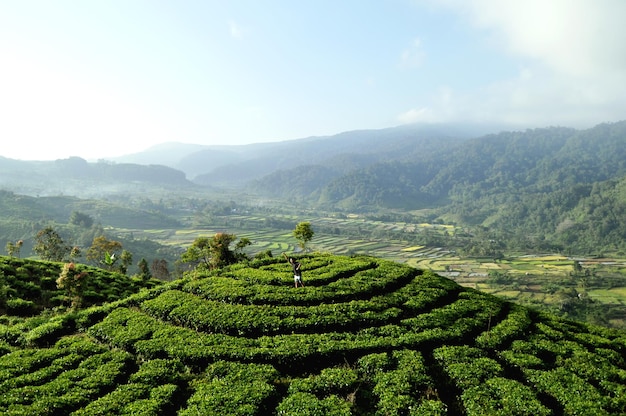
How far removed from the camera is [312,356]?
850 inches

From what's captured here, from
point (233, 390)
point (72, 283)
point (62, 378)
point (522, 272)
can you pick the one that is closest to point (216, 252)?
point (72, 283)

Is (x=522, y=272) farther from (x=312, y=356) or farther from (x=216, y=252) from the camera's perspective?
(x=312, y=356)

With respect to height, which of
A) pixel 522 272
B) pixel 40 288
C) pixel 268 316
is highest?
pixel 268 316

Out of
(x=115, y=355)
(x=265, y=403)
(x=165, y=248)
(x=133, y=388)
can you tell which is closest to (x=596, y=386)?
(x=265, y=403)

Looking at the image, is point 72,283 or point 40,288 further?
point 40,288

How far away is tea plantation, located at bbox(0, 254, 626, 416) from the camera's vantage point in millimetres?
17828

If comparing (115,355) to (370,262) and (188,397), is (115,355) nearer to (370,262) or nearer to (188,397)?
(188,397)

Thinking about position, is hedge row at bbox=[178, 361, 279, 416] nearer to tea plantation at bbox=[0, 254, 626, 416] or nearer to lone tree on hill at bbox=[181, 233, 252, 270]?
tea plantation at bbox=[0, 254, 626, 416]

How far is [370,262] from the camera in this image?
39219mm

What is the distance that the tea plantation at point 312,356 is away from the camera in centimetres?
1783

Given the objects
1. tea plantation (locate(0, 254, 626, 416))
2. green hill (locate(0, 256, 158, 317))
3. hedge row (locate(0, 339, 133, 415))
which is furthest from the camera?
green hill (locate(0, 256, 158, 317))

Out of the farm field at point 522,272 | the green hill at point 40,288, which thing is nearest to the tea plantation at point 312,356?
the green hill at point 40,288

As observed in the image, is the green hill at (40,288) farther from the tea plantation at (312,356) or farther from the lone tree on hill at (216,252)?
the lone tree on hill at (216,252)

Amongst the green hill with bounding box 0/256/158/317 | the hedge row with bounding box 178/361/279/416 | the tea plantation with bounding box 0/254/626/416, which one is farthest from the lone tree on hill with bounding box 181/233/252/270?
the hedge row with bounding box 178/361/279/416
